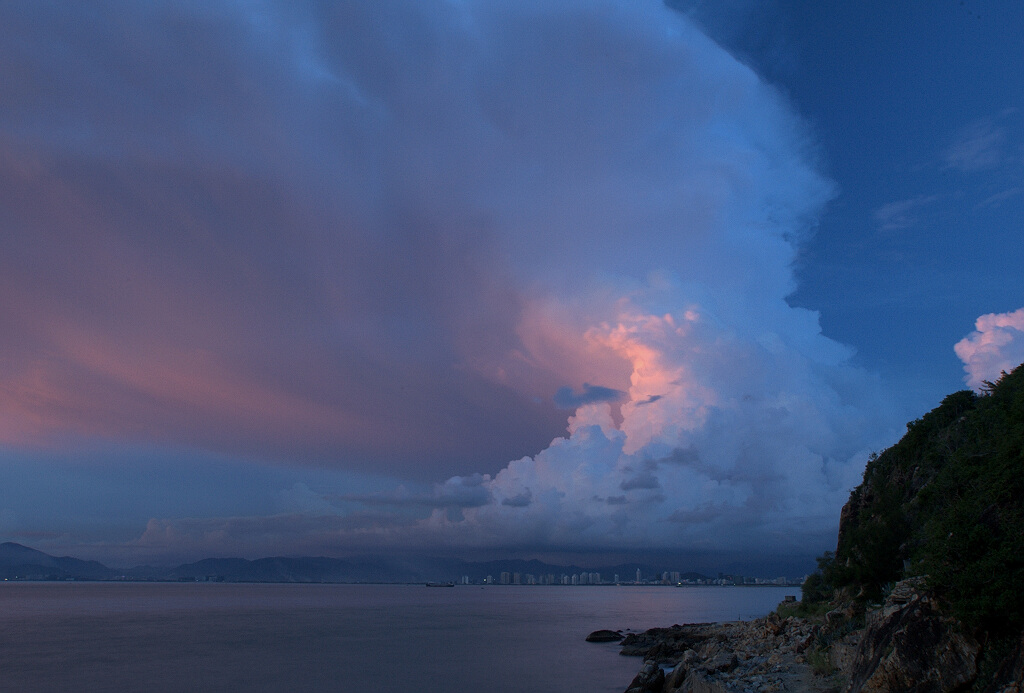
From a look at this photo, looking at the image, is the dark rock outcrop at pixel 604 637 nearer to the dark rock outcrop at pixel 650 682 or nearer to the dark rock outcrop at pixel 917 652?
the dark rock outcrop at pixel 650 682

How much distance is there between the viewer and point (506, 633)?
90.6 metres

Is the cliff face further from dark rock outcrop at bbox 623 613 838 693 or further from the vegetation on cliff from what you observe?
dark rock outcrop at bbox 623 613 838 693

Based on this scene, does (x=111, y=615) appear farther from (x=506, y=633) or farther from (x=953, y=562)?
(x=953, y=562)

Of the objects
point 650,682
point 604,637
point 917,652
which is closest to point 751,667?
point 650,682

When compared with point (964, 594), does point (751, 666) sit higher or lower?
lower

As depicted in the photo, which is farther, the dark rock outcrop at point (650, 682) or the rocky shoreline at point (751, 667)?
the dark rock outcrop at point (650, 682)

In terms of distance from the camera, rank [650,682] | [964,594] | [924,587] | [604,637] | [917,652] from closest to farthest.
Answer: [964,594], [917,652], [924,587], [650,682], [604,637]

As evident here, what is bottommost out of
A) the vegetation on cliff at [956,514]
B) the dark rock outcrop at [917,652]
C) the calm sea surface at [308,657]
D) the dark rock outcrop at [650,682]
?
the calm sea surface at [308,657]

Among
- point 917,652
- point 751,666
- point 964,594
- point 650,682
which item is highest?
point 964,594

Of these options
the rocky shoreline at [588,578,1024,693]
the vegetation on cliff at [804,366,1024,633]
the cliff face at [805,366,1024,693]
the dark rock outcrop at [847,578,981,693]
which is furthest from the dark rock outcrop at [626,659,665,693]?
the dark rock outcrop at [847,578,981,693]

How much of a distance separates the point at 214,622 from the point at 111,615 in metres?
34.1

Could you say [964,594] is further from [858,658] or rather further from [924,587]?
[858,658]

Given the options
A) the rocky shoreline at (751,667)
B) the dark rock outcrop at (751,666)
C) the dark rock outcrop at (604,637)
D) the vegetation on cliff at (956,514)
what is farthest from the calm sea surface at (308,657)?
the vegetation on cliff at (956,514)

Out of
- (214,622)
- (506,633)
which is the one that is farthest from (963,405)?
(214,622)
